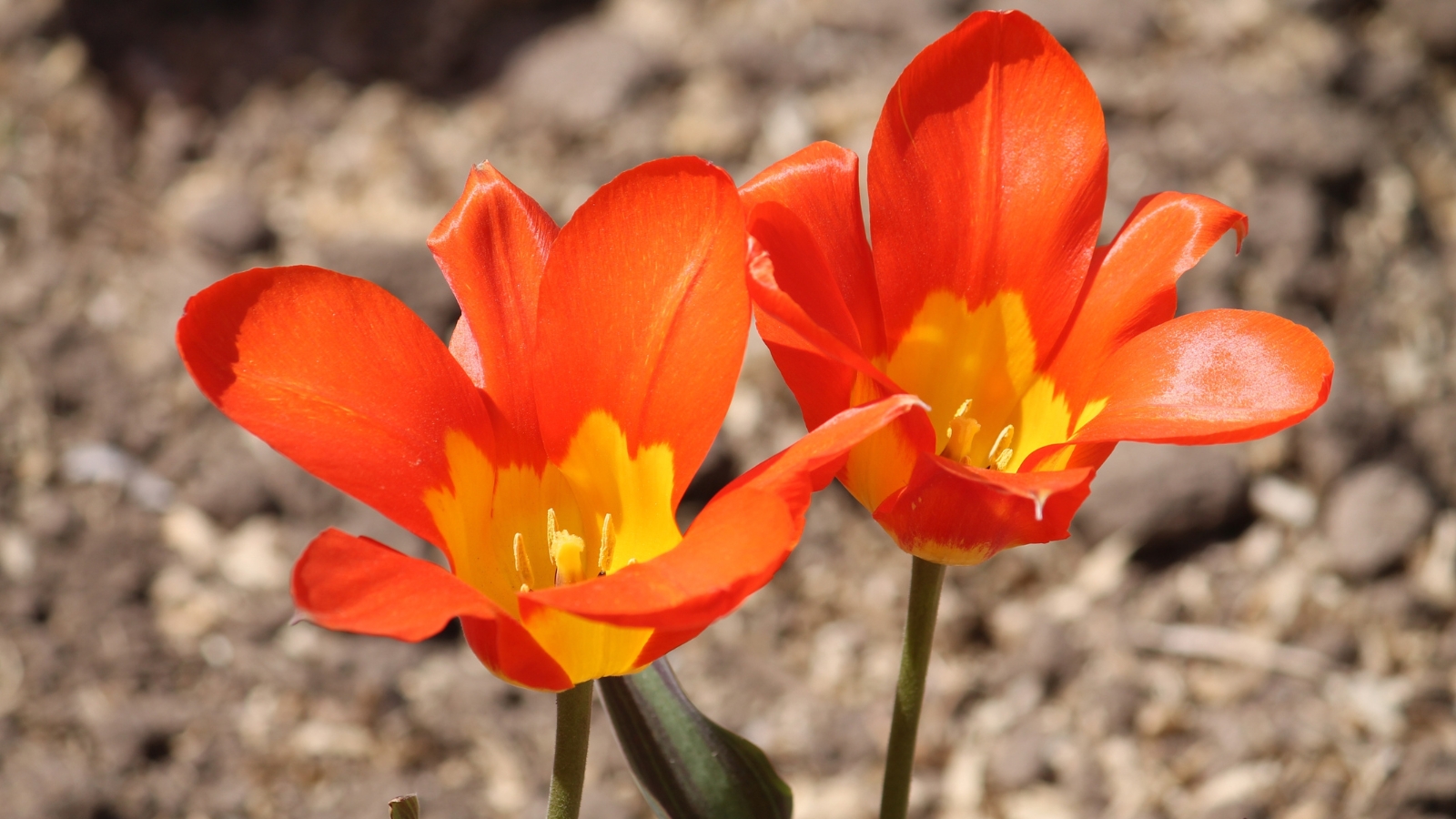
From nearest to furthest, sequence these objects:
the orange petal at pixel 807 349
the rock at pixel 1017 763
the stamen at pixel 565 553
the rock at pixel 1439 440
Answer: the orange petal at pixel 807 349, the stamen at pixel 565 553, the rock at pixel 1017 763, the rock at pixel 1439 440

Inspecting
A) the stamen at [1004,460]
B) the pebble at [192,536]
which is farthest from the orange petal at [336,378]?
the pebble at [192,536]

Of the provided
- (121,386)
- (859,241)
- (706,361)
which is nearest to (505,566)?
(706,361)

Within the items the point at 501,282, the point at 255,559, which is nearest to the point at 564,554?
the point at 501,282

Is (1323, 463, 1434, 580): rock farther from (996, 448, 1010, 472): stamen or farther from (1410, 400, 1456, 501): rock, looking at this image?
(996, 448, 1010, 472): stamen

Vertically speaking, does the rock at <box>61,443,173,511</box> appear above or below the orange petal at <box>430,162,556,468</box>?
below

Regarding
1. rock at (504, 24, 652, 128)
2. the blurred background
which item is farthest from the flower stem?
rock at (504, 24, 652, 128)

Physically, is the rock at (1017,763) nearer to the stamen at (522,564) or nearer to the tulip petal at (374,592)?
the stamen at (522,564)
